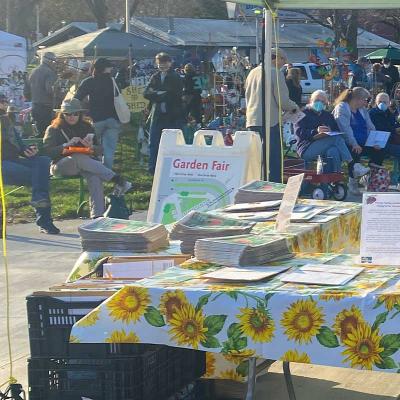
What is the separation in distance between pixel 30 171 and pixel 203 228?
5.93 m

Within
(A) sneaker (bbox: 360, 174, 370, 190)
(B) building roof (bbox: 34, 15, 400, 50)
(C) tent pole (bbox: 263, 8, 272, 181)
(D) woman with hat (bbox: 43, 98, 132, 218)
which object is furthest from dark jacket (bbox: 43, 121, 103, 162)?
(B) building roof (bbox: 34, 15, 400, 50)

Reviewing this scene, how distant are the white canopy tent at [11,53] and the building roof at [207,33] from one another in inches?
544

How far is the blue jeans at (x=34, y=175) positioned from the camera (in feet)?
35.8

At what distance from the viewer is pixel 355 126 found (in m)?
13.9

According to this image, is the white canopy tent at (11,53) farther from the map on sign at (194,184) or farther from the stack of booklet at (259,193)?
the stack of booklet at (259,193)

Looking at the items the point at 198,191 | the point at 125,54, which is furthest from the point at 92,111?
the point at 125,54

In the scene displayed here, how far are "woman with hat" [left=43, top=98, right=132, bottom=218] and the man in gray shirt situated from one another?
775cm

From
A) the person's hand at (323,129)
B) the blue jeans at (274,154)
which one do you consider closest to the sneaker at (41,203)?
the blue jeans at (274,154)

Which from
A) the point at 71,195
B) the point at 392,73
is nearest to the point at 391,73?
the point at 392,73

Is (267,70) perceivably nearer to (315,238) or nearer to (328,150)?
(315,238)

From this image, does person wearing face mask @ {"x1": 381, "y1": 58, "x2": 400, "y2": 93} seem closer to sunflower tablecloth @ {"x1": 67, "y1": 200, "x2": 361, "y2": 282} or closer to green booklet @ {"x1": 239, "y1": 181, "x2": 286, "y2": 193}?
green booklet @ {"x1": 239, "y1": 181, "x2": 286, "y2": 193}

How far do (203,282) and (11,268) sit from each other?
523cm

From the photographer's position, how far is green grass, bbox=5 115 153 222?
12.4 metres

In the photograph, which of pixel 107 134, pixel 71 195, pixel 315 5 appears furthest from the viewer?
pixel 107 134
